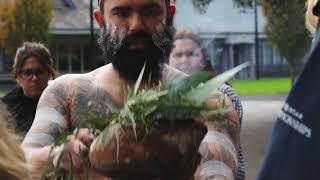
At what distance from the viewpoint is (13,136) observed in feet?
5.76

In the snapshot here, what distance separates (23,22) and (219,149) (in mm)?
25662

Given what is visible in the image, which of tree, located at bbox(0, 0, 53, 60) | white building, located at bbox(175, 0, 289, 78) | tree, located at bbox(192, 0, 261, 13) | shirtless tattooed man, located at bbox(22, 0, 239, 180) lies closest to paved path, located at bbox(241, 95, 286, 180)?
tree, located at bbox(192, 0, 261, 13)

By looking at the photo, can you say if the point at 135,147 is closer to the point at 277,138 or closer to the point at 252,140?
the point at 277,138

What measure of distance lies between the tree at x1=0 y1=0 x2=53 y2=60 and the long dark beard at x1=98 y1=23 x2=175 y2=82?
78.3 feet

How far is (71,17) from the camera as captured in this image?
4781 cm

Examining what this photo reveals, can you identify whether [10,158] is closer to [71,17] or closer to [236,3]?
[236,3]

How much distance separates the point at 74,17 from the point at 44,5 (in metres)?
20.0

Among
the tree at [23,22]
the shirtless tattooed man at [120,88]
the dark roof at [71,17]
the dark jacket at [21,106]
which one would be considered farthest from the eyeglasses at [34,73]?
the dark roof at [71,17]

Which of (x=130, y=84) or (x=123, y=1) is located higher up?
(x=123, y=1)

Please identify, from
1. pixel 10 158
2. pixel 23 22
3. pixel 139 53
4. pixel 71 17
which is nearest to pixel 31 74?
pixel 139 53

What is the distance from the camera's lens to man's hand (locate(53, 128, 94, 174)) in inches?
70.3

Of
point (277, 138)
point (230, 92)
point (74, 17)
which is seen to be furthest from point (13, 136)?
point (74, 17)

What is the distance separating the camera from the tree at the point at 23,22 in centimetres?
2661

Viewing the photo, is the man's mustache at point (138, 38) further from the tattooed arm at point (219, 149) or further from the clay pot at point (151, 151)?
the clay pot at point (151, 151)
